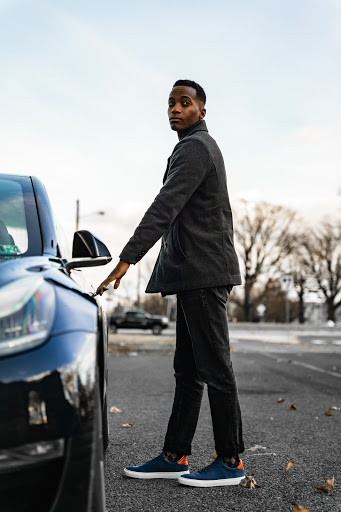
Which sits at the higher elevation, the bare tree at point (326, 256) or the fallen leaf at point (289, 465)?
the bare tree at point (326, 256)

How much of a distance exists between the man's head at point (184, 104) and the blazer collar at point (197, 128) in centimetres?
2

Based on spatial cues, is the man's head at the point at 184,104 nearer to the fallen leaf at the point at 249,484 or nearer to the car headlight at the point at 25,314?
the car headlight at the point at 25,314

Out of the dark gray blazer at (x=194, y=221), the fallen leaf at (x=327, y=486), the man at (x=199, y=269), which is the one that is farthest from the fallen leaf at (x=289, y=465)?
the dark gray blazer at (x=194, y=221)

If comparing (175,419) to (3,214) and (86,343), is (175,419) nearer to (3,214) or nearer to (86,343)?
(3,214)

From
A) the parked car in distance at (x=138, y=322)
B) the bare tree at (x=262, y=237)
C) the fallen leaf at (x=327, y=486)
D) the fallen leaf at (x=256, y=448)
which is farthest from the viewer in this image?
the bare tree at (x=262, y=237)

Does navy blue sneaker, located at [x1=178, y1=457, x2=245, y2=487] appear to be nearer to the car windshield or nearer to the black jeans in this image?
the black jeans

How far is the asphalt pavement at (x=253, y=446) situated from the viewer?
3051mm

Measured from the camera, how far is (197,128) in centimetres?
344

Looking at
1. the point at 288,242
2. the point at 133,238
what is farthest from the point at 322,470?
the point at 288,242

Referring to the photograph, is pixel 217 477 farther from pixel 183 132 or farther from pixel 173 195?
pixel 183 132

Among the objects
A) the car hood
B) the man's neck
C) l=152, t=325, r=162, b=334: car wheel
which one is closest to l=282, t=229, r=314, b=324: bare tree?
l=152, t=325, r=162, b=334: car wheel

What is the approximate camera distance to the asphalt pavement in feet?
10.0

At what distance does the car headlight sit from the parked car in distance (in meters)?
37.1

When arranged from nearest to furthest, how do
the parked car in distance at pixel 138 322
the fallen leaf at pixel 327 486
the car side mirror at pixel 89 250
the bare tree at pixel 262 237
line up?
1. the car side mirror at pixel 89 250
2. the fallen leaf at pixel 327 486
3. the parked car in distance at pixel 138 322
4. the bare tree at pixel 262 237
